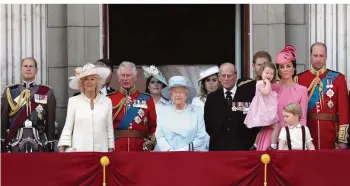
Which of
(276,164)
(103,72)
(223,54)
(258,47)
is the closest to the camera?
(276,164)

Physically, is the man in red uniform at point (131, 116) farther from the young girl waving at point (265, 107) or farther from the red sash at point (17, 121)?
the young girl waving at point (265, 107)

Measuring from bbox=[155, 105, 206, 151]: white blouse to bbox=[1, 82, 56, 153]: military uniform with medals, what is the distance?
1324 mm

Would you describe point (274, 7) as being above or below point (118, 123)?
above

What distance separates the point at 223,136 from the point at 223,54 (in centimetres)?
407

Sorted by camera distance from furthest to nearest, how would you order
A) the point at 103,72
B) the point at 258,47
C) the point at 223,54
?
the point at 223,54, the point at 258,47, the point at 103,72

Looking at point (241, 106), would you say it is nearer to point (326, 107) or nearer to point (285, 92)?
point (285, 92)

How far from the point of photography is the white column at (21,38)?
14414 millimetres

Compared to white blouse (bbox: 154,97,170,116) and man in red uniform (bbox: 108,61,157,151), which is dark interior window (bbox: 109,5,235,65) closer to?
white blouse (bbox: 154,97,170,116)

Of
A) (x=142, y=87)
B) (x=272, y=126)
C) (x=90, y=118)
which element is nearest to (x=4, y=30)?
(x=142, y=87)

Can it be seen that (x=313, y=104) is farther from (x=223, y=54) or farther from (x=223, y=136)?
(x=223, y=54)

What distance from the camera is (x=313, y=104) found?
12.8m

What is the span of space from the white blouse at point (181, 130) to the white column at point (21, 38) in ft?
8.45

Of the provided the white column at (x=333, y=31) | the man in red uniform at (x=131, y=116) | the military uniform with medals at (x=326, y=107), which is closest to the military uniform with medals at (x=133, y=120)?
the man in red uniform at (x=131, y=116)

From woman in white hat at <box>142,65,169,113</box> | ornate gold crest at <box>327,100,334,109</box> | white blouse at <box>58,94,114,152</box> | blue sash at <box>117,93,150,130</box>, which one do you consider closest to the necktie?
blue sash at <box>117,93,150,130</box>
